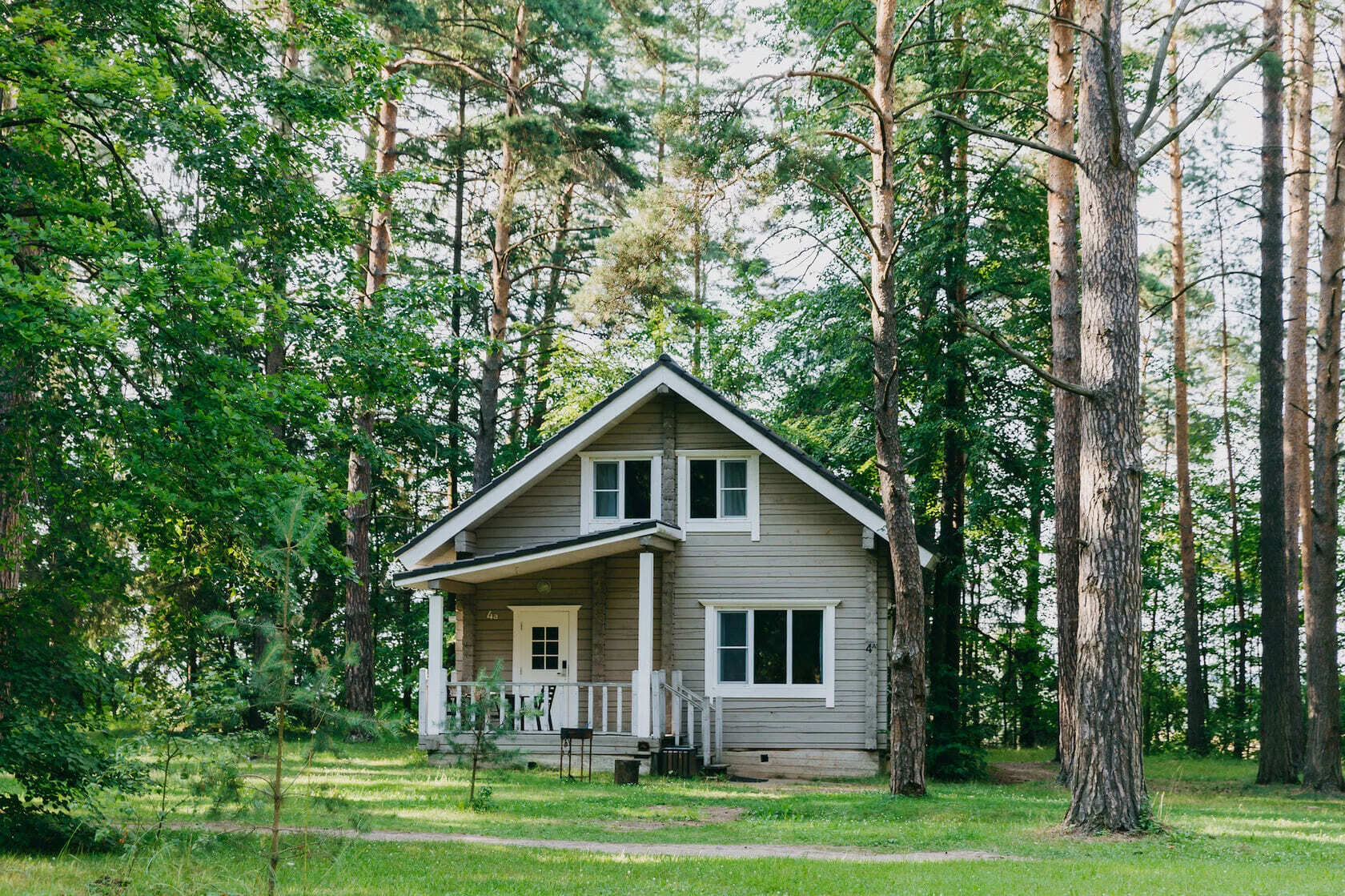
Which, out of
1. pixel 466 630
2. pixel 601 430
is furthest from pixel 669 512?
pixel 466 630

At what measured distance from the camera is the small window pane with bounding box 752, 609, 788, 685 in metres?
18.7

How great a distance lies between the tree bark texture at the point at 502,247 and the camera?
24.0 meters

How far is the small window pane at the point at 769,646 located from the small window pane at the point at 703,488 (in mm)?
1848

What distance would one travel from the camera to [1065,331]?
15234 mm

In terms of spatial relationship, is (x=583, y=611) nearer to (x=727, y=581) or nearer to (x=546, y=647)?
(x=546, y=647)

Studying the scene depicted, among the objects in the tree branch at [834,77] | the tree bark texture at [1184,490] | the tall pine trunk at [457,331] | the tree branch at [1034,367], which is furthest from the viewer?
the tall pine trunk at [457,331]

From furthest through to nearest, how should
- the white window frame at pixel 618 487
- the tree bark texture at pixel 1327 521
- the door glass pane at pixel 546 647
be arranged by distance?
1. the door glass pane at pixel 546 647
2. the white window frame at pixel 618 487
3. the tree bark texture at pixel 1327 521

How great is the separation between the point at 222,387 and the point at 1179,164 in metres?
22.8

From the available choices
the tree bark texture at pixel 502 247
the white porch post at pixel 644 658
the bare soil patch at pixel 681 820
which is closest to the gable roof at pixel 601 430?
the white porch post at pixel 644 658

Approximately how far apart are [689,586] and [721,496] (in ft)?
5.17

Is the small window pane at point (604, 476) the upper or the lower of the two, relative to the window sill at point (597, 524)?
upper

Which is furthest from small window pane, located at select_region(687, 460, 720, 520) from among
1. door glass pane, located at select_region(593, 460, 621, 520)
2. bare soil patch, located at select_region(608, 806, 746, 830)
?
bare soil patch, located at select_region(608, 806, 746, 830)

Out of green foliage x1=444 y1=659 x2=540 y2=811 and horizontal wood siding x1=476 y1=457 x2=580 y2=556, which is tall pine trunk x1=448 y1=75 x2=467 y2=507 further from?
green foliage x1=444 y1=659 x2=540 y2=811

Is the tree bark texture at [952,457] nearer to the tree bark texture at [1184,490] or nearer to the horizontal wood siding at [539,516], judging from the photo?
the tree bark texture at [1184,490]
